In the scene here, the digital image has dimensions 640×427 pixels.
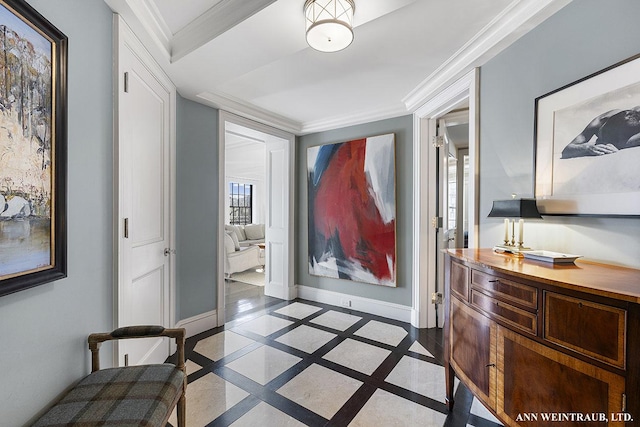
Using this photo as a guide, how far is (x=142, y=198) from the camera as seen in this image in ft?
6.40

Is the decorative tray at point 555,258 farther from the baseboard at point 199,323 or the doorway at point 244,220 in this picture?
the doorway at point 244,220

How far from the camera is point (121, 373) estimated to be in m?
1.27

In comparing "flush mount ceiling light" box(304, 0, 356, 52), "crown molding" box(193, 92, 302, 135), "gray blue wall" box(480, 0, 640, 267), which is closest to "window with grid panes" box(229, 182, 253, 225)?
"crown molding" box(193, 92, 302, 135)

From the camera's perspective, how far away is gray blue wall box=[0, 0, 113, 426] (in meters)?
0.97

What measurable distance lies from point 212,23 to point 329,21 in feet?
2.67

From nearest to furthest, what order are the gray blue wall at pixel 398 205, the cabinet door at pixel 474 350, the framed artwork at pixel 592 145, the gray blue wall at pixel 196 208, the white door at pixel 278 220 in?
the framed artwork at pixel 592 145 → the cabinet door at pixel 474 350 → the gray blue wall at pixel 196 208 → the gray blue wall at pixel 398 205 → the white door at pixel 278 220

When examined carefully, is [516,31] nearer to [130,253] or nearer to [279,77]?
[279,77]

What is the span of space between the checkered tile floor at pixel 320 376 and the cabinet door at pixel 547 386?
652 millimetres

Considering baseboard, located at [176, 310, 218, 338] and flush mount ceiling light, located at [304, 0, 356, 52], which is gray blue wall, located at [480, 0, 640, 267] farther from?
baseboard, located at [176, 310, 218, 338]

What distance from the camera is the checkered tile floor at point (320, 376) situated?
5.50ft

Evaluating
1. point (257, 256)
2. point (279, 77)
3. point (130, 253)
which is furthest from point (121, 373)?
point (257, 256)

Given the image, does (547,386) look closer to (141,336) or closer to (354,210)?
(141,336)

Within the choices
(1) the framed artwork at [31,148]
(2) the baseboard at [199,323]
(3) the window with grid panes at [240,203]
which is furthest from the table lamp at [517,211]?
(3) the window with grid panes at [240,203]

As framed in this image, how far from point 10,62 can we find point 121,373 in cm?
129
